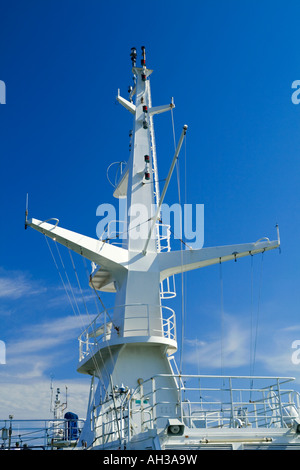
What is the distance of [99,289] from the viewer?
925 inches

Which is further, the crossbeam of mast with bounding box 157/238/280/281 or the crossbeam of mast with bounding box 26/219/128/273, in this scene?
the crossbeam of mast with bounding box 157/238/280/281

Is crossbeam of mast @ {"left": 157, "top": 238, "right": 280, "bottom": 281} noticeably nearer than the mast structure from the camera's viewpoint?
No

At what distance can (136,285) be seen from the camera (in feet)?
65.7

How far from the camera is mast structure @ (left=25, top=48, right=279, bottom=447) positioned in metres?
18.1

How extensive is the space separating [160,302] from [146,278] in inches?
42.8

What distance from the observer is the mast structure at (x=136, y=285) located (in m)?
18.1

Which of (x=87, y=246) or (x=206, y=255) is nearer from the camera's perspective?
(x=87, y=246)

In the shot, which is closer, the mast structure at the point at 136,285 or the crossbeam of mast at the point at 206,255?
the mast structure at the point at 136,285

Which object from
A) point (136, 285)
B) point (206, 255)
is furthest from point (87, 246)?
point (206, 255)

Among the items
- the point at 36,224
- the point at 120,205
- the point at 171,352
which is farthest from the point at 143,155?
the point at 171,352

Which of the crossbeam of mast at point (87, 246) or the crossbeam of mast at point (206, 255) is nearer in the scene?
the crossbeam of mast at point (87, 246)

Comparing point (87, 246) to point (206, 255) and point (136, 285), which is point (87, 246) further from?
point (206, 255)
